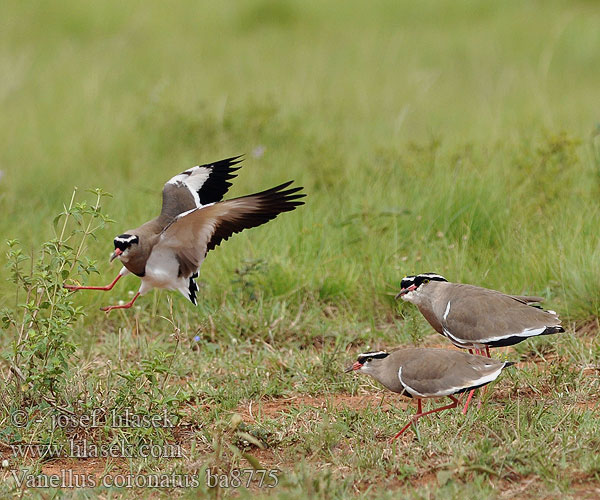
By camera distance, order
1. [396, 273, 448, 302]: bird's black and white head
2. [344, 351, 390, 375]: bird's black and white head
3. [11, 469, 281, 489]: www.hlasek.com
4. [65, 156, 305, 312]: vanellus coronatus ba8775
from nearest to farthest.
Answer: [11, 469, 281, 489]: www.hlasek.com < [65, 156, 305, 312]: vanellus coronatus ba8775 < [344, 351, 390, 375]: bird's black and white head < [396, 273, 448, 302]: bird's black and white head

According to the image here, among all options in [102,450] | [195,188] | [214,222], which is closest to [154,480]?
[102,450]

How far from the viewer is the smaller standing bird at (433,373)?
3.88 metres

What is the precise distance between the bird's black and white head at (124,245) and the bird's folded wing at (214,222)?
13cm

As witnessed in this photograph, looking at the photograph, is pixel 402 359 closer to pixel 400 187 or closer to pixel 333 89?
pixel 400 187

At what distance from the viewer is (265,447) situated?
400 centimetres

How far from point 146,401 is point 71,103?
18.3 ft

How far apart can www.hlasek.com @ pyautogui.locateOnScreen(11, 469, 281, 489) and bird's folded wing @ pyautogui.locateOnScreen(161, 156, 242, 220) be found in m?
1.34

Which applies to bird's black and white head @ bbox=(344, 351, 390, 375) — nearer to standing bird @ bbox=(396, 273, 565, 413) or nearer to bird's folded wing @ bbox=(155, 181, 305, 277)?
Result: standing bird @ bbox=(396, 273, 565, 413)

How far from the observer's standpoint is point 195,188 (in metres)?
4.74

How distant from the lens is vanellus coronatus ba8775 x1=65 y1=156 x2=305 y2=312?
400 cm

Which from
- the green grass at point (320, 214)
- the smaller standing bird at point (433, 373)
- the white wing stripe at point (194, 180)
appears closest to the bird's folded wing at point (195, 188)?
the white wing stripe at point (194, 180)

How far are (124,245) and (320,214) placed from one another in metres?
2.64

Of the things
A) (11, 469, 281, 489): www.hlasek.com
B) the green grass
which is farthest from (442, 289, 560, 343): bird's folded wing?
(11, 469, 281, 489): www.hlasek.com

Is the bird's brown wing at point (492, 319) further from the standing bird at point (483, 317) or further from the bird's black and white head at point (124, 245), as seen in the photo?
the bird's black and white head at point (124, 245)
